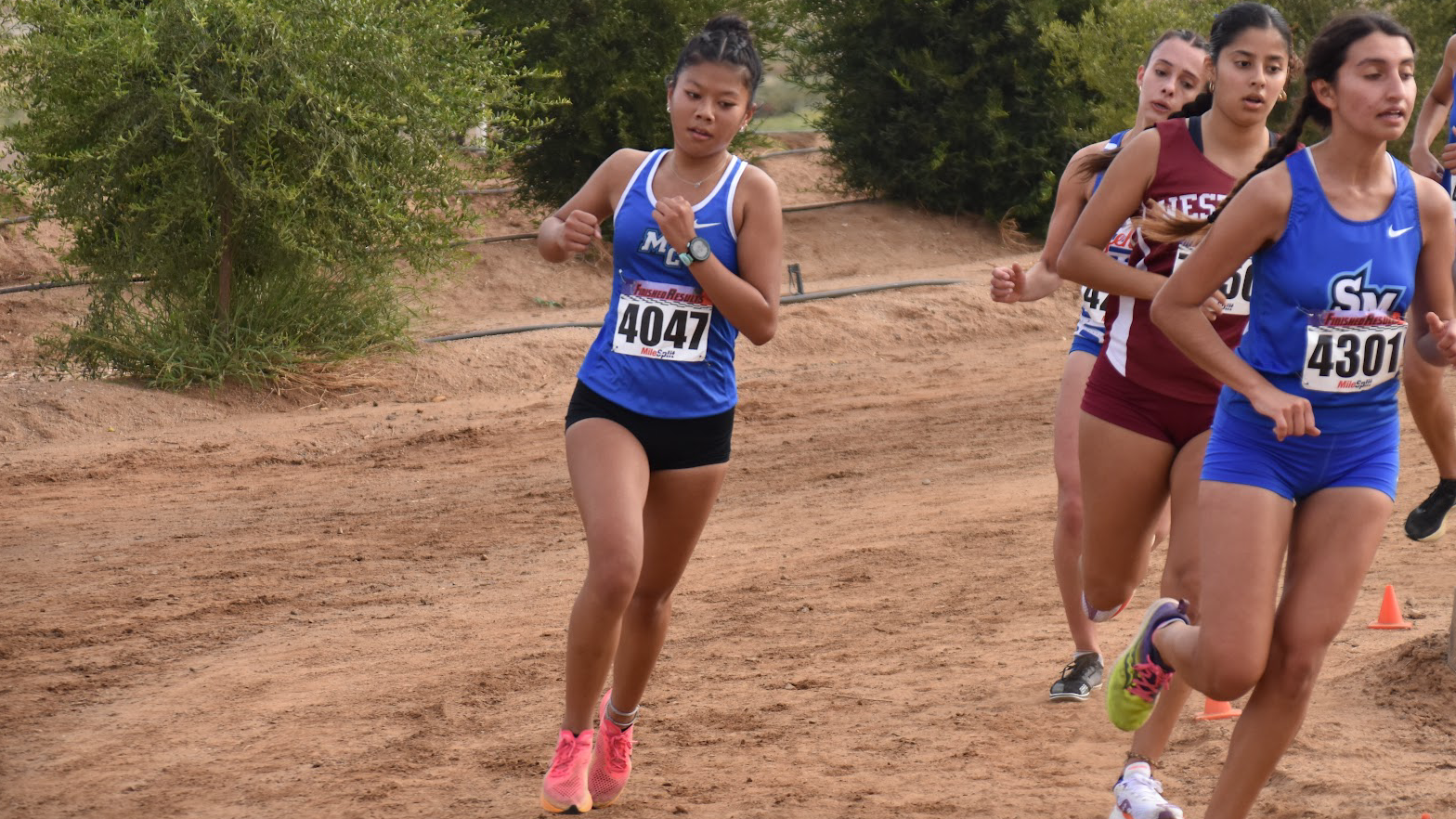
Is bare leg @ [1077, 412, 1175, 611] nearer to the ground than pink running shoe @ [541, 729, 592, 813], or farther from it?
farther from it

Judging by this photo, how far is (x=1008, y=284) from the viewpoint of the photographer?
4816 millimetres

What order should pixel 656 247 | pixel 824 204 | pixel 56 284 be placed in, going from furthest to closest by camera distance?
pixel 824 204
pixel 56 284
pixel 656 247

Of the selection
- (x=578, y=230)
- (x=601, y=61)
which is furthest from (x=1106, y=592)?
(x=601, y=61)

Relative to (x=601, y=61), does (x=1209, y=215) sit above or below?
below

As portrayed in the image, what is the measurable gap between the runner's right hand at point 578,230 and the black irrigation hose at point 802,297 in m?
9.59

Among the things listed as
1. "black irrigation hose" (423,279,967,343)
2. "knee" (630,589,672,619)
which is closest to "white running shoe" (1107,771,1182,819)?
"knee" (630,589,672,619)

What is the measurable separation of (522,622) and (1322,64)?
14.0ft

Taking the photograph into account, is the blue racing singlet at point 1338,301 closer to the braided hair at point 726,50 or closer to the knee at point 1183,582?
the knee at point 1183,582

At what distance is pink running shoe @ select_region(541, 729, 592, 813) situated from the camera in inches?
176

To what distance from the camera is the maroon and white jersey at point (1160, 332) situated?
4.28m

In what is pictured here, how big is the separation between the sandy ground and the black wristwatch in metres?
1.68

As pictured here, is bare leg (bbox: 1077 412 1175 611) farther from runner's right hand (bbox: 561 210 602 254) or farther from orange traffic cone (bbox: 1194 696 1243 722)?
runner's right hand (bbox: 561 210 602 254)

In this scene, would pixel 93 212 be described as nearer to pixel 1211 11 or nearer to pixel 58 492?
pixel 58 492

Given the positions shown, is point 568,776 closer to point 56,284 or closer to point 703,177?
point 703,177
